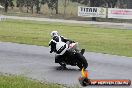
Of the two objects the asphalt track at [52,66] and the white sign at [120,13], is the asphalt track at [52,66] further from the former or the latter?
the white sign at [120,13]

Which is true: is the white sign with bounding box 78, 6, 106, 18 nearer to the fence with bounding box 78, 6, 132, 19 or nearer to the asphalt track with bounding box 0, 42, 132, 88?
the fence with bounding box 78, 6, 132, 19

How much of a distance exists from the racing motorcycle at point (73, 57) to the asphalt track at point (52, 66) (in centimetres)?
27

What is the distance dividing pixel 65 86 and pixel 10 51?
942 centimetres

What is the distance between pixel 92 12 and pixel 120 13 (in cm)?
389

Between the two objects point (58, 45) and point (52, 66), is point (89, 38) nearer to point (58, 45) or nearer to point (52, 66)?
point (52, 66)

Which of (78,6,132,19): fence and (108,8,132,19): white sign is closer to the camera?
(108,8,132,19): white sign

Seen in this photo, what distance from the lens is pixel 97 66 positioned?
16312 millimetres

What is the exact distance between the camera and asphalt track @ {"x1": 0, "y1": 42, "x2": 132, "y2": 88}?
13805 millimetres

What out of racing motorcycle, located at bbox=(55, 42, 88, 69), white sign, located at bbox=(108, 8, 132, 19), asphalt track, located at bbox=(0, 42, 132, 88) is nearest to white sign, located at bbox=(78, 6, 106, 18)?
white sign, located at bbox=(108, 8, 132, 19)

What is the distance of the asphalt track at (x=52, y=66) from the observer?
13805 mm

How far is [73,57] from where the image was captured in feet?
49.2

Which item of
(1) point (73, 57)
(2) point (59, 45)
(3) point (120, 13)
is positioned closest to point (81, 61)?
(1) point (73, 57)

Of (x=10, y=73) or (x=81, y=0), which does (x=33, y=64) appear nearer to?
(x=10, y=73)

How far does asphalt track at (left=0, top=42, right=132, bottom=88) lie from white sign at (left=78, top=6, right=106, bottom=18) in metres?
36.0
